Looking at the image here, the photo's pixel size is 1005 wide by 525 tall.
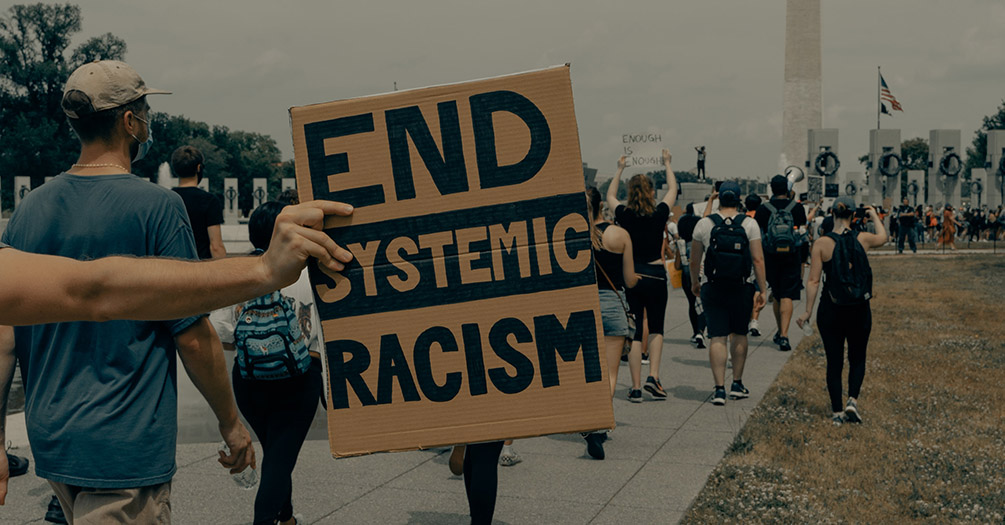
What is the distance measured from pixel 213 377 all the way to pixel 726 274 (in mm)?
6084

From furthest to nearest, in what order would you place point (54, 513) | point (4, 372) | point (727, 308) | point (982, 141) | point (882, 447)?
point (982, 141) < point (727, 308) < point (882, 447) < point (54, 513) < point (4, 372)

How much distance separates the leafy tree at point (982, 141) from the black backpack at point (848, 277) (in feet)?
380

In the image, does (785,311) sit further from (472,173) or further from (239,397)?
(472,173)

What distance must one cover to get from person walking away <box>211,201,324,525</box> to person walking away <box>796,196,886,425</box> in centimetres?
468

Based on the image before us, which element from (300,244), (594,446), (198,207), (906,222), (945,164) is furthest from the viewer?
(945,164)

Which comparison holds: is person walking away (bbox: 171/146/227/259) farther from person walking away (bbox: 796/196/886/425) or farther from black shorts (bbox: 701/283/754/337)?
person walking away (bbox: 796/196/886/425)

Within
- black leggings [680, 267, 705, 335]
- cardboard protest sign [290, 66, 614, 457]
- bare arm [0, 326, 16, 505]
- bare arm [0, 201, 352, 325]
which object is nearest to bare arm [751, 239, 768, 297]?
black leggings [680, 267, 705, 335]

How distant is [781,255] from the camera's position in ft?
38.8

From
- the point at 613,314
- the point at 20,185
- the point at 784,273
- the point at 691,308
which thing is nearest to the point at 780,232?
the point at 784,273

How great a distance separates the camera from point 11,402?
8.79 m

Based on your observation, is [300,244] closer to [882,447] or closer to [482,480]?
[482,480]

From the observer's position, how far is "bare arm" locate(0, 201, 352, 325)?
6.04 ft

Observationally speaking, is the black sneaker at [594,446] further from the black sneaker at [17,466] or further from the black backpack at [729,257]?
the black sneaker at [17,466]

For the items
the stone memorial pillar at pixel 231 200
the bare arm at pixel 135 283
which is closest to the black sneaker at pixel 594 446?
the bare arm at pixel 135 283
